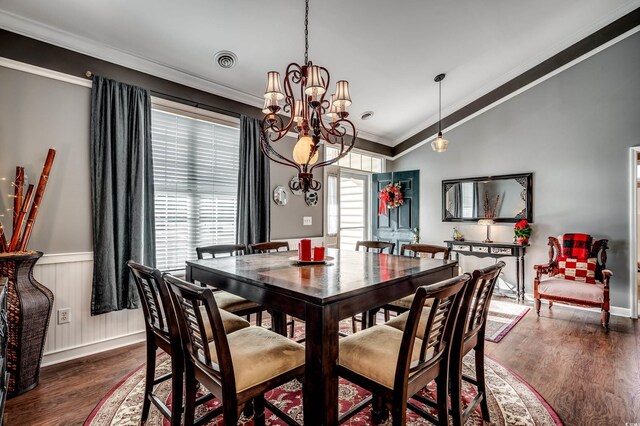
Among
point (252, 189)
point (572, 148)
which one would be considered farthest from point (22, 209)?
point (572, 148)

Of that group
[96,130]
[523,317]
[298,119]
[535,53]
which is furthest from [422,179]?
[96,130]

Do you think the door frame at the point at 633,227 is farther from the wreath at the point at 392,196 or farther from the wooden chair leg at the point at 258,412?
the wooden chair leg at the point at 258,412

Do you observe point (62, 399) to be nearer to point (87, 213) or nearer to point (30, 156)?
point (87, 213)

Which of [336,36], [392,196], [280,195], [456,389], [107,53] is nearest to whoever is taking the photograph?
[456,389]

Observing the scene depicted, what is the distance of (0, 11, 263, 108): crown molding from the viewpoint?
98.4 inches

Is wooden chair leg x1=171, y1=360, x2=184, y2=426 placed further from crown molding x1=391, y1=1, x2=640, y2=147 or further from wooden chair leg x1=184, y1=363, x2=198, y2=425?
crown molding x1=391, y1=1, x2=640, y2=147

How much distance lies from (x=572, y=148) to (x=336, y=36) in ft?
11.8

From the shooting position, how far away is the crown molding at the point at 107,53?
2500 millimetres

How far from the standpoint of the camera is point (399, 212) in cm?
586

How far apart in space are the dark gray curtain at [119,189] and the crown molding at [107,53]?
24cm

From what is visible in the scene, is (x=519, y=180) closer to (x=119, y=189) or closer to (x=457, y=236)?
(x=457, y=236)

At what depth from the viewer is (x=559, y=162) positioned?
4.51 metres

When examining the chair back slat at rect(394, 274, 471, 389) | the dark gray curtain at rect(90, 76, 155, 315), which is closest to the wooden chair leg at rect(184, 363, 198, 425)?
the chair back slat at rect(394, 274, 471, 389)

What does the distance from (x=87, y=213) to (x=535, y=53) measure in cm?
574
